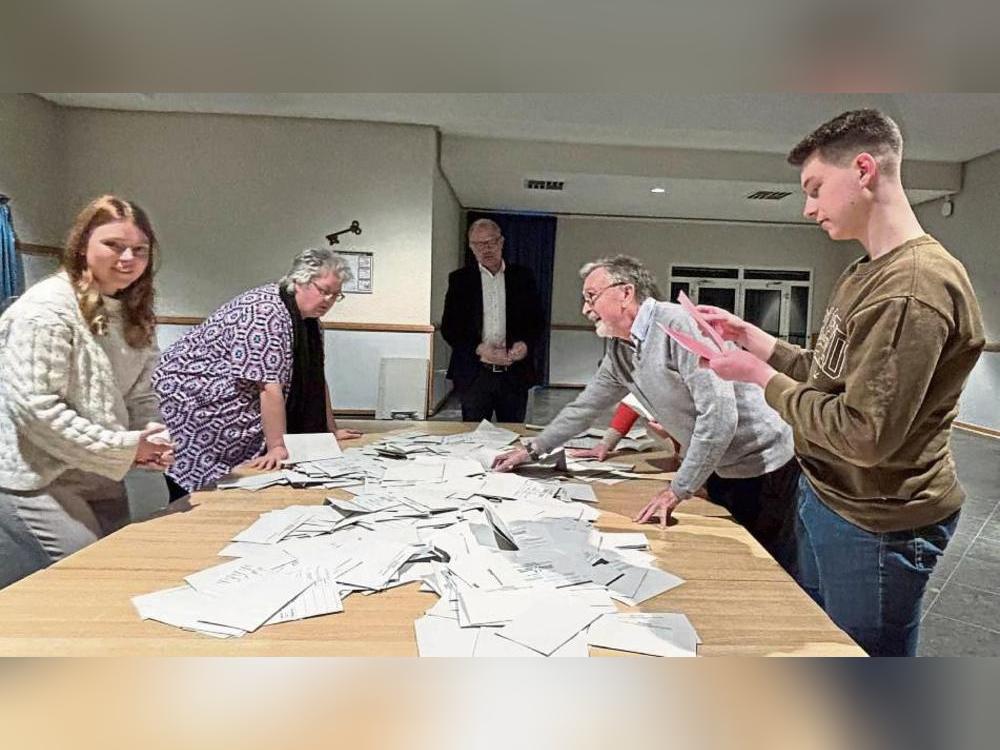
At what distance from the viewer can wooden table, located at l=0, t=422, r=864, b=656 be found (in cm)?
81

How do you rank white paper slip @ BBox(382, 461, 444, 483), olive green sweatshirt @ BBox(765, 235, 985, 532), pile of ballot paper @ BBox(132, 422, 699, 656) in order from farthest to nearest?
white paper slip @ BBox(382, 461, 444, 483)
pile of ballot paper @ BBox(132, 422, 699, 656)
olive green sweatshirt @ BBox(765, 235, 985, 532)

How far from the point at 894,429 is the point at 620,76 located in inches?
24.3

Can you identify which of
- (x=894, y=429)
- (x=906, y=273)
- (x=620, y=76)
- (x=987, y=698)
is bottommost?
(x=987, y=698)

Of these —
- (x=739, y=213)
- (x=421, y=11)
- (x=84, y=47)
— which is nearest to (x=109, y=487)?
(x=84, y=47)

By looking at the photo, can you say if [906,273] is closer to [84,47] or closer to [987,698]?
[987,698]

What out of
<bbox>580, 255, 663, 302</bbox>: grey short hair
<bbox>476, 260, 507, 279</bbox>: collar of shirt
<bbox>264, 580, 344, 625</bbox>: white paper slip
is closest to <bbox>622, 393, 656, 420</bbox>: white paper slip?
<bbox>580, 255, 663, 302</bbox>: grey short hair

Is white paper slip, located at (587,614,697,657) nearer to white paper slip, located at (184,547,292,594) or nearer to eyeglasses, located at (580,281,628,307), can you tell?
white paper slip, located at (184,547,292,594)

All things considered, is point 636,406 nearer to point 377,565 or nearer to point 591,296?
point 591,296

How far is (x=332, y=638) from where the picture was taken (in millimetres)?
811

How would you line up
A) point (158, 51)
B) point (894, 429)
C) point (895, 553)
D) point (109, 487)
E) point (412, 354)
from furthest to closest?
point (412, 354)
point (109, 487)
point (158, 51)
point (895, 553)
point (894, 429)

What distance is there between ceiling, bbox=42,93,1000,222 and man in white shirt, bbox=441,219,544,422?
12 cm

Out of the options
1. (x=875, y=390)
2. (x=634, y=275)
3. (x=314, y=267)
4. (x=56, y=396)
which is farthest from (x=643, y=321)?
(x=56, y=396)

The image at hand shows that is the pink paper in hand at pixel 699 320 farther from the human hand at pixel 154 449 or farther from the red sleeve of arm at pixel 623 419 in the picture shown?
the human hand at pixel 154 449

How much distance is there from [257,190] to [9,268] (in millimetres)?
400
